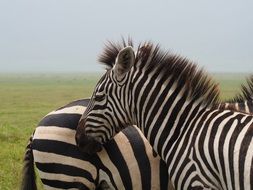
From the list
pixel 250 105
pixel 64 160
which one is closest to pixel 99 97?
pixel 64 160

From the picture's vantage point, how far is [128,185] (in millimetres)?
4547

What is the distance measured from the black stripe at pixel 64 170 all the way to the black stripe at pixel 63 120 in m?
0.44

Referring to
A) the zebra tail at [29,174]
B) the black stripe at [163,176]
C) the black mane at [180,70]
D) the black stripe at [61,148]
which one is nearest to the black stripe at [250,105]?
the black mane at [180,70]

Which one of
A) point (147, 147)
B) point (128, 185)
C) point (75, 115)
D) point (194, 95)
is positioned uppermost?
point (194, 95)

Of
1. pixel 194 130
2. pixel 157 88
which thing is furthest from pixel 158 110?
pixel 194 130

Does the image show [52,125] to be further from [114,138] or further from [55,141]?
[114,138]

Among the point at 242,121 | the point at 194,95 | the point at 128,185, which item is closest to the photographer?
the point at 242,121

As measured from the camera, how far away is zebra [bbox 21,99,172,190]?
455 cm

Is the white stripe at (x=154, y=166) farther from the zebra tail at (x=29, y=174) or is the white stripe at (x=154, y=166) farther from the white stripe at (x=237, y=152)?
the zebra tail at (x=29, y=174)

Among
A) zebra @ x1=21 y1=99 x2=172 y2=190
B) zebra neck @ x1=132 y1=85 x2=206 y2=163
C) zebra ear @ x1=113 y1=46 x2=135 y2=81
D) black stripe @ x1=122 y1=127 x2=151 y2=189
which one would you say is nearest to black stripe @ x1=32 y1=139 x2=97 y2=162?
zebra @ x1=21 y1=99 x2=172 y2=190

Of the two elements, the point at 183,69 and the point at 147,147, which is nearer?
the point at 183,69

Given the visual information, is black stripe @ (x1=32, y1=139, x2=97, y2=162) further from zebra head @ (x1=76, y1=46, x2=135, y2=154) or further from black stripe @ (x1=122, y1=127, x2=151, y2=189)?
black stripe @ (x1=122, y1=127, x2=151, y2=189)

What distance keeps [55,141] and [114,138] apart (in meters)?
0.64

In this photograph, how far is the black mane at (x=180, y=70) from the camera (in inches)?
165
